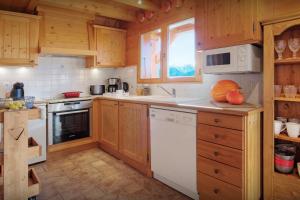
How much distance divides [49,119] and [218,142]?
2426 millimetres

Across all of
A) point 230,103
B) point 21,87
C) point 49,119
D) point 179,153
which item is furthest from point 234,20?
point 21,87

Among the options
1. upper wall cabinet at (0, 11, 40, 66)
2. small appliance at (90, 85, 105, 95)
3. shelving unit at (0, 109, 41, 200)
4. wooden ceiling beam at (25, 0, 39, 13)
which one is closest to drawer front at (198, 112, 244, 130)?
shelving unit at (0, 109, 41, 200)

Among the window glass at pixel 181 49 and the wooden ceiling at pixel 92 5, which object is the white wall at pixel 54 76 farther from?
the window glass at pixel 181 49

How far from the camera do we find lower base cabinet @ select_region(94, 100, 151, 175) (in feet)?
8.28

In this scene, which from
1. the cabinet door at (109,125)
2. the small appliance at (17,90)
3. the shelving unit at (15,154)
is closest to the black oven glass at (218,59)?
the cabinet door at (109,125)

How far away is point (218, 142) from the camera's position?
1740 mm

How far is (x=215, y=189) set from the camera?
178 cm

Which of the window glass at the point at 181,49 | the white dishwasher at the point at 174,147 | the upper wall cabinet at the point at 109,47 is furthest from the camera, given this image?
the upper wall cabinet at the point at 109,47

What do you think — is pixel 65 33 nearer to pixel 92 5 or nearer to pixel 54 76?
pixel 92 5

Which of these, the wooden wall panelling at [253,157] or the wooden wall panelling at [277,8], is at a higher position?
the wooden wall panelling at [277,8]

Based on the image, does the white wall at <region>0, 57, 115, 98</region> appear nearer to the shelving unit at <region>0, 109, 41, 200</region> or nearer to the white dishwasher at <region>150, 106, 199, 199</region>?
the shelving unit at <region>0, 109, 41, 200</region>

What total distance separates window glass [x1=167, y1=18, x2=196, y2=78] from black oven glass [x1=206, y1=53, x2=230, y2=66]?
0.64m

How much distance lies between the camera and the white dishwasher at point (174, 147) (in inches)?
77.0

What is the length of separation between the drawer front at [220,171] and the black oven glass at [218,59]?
0.93 metres
